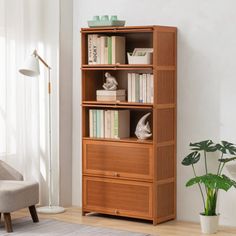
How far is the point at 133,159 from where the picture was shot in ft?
19.6

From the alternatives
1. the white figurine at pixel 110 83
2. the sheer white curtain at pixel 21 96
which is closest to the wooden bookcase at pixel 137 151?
the white figurine at pixel 110 83

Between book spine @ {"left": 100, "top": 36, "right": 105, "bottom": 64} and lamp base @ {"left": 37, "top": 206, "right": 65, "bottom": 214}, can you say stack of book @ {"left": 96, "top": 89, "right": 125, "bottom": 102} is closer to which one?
book spine @ {"left": 100, "top": 36, "right": 105, "bottom": 64}

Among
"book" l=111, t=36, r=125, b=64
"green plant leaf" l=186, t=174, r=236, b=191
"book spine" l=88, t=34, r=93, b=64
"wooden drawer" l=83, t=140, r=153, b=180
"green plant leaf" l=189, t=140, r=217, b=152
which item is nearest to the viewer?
"green plant leaf" l=186, t=174, r=236, b=191

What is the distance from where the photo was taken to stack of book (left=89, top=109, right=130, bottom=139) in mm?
6074

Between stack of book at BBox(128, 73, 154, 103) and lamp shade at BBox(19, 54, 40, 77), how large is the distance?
869mm

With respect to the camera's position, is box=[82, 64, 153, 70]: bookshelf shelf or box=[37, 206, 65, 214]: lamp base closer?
box=[82, 64, 153, 70]: bookshelf shelf

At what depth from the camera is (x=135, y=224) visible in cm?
595

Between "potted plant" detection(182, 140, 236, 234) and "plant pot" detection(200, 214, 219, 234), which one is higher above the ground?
"potted plant" detection(182, 140, 236, 234)

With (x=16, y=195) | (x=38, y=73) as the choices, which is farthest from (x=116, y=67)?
(x=16, y=195)

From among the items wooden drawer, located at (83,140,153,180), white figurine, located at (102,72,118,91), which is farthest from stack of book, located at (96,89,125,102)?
wooden drawer, located at (83,140,153,180)

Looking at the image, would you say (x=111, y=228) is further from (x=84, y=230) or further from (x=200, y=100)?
(x=200, y=100)

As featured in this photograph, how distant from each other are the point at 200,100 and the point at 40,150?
5.87 ft

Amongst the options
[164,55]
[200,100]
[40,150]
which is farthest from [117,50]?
[40,150]

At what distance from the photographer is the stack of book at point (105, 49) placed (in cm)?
604
